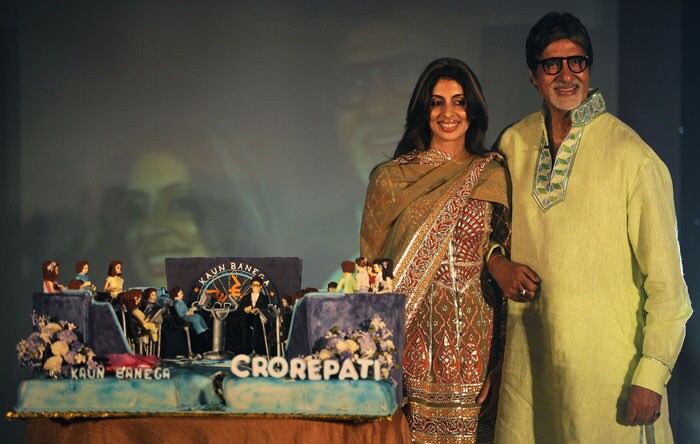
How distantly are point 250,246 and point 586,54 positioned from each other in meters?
2.34

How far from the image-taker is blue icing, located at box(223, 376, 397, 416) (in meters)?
3.12

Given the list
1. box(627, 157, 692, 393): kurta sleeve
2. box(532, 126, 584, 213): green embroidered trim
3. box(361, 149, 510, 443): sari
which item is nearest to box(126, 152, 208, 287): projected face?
box(361, 149, 510, 443): sari

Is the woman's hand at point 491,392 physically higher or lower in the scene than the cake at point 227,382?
lower

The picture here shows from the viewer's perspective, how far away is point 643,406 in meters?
3.37

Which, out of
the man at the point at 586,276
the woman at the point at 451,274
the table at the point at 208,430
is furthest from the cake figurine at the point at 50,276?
the man at the point at 586,276

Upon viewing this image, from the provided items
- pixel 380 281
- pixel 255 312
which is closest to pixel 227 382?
pixel 255 312

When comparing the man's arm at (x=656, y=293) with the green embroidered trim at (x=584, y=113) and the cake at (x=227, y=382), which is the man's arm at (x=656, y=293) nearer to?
the green embroidered trim at (x=584, y=113)

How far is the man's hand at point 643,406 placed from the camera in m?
3.37

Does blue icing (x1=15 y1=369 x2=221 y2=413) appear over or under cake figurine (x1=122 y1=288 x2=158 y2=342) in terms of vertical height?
under

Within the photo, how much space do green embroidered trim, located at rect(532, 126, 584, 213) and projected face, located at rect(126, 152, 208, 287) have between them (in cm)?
227

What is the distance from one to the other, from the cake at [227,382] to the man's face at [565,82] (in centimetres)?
→ 96

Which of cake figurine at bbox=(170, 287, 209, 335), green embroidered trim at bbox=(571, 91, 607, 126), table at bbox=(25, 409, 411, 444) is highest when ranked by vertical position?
green embroidered trim at bbox=(571, 91, 607, 126)

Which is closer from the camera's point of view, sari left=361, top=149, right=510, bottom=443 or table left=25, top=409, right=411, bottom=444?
table left=25, top=409, right=411, bottom=444

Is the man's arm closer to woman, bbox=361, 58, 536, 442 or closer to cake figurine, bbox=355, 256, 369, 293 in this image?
woman, bbox=361, 58, 536, 442
